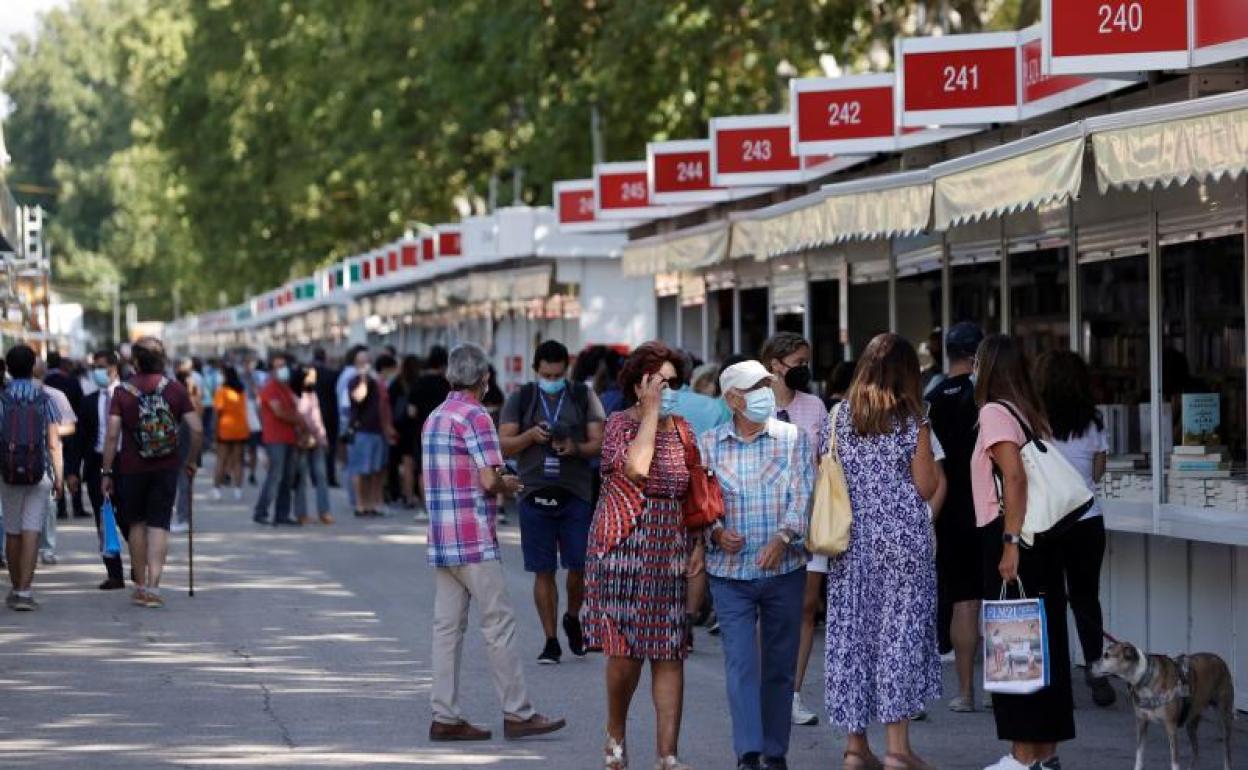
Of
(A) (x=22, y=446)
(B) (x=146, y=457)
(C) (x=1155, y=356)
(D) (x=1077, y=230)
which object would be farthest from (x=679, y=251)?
(C) (x=1155, y=356)

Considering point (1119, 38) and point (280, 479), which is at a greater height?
point (1119, 38)

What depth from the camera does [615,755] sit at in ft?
31.4

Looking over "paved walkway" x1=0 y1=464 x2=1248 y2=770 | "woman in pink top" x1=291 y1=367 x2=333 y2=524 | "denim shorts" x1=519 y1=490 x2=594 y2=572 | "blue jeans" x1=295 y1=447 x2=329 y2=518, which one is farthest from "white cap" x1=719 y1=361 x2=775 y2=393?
"blue jeans" x1=295 y1=447 x2=329 y2=518

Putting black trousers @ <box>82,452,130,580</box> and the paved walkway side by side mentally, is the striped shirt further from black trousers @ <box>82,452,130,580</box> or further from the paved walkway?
black trousers @ <box>82,452,130,580</box>

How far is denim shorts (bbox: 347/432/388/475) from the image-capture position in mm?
26312

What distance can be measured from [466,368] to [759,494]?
1909 millimetres

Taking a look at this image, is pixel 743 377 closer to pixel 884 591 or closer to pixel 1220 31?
pixel 884 591

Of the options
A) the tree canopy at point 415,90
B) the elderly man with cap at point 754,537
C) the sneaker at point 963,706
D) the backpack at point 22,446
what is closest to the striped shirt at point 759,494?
the elderly man with cap at point 754,537

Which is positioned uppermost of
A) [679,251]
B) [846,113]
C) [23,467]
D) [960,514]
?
[846,113]

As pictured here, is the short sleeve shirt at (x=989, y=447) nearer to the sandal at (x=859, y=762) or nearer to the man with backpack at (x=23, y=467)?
the sandal at (x=859, y=762)

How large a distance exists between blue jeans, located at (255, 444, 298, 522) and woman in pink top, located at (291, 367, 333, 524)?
3.8 inches

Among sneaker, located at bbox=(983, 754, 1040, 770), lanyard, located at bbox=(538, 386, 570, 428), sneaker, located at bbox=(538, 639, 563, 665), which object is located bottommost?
sneaker, located at bbox=(983, 754, 1040, 770)

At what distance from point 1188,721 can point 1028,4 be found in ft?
53.5

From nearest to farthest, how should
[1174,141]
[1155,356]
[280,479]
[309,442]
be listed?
[1174,141] < [1155,356] < [309,442] < [280,479]
